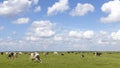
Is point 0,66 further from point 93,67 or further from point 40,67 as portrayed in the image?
point 93,67

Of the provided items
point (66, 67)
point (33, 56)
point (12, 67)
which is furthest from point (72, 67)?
point (33, 56)

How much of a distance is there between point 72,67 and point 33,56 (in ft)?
56.9

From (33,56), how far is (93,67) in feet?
58.2

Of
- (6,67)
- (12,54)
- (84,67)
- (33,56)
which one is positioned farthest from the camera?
(12,54)

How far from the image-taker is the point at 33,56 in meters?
59.5

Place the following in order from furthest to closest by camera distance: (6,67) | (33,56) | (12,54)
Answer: (12,54), (33,56), (6,67)

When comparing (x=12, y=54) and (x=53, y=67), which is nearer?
(x=53, y=67)

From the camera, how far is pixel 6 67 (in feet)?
138

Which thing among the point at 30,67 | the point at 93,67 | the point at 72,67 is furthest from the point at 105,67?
the point at 30,67

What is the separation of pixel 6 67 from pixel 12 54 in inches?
1229

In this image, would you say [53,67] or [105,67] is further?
[105,67]

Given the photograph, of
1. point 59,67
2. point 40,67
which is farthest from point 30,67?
point 59,67

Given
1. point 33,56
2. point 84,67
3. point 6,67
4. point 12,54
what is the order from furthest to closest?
point 12,54, point 33,56, point 84,67, point 6,67

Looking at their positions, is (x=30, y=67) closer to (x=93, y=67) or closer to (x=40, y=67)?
(x=40, y=67)
